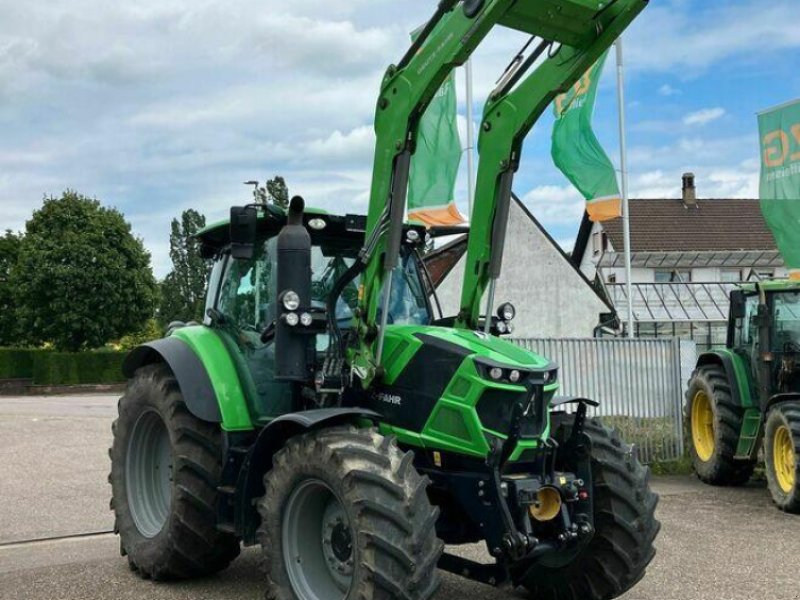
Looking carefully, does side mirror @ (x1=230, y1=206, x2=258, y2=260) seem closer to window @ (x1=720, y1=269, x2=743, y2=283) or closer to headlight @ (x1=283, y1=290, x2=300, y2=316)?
headlight @ (x1=283, y1=290, x2=300, y2=316)

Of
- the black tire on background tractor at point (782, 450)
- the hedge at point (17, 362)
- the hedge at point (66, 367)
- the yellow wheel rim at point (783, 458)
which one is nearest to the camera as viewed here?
the black tire on background tractor at point (782, 450)

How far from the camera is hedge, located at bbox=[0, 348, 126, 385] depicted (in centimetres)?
3819

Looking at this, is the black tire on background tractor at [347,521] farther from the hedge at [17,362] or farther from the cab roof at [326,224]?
the hedge at [17,362]

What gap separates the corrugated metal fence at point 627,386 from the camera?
1277 centimetres

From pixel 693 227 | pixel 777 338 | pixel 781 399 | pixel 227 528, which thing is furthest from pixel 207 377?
pixel 693 227

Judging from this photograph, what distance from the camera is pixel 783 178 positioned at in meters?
15.1

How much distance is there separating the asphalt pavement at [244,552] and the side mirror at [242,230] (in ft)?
7.25

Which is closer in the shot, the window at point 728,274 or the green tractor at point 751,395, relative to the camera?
the green tractor at point 751,395

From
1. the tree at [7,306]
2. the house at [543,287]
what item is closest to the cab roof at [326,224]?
the house at [543,287]

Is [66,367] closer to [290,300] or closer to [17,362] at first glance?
[17,362]

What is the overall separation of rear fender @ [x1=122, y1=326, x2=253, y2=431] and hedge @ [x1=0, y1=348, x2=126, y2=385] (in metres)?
33.0

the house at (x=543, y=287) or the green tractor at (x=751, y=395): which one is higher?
the house at (x=543, y=287)

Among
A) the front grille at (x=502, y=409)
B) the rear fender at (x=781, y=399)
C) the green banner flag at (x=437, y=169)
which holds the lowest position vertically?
the rear fender at (x=781, y=399)

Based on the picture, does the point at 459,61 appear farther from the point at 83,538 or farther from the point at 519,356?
the point at 83,538
